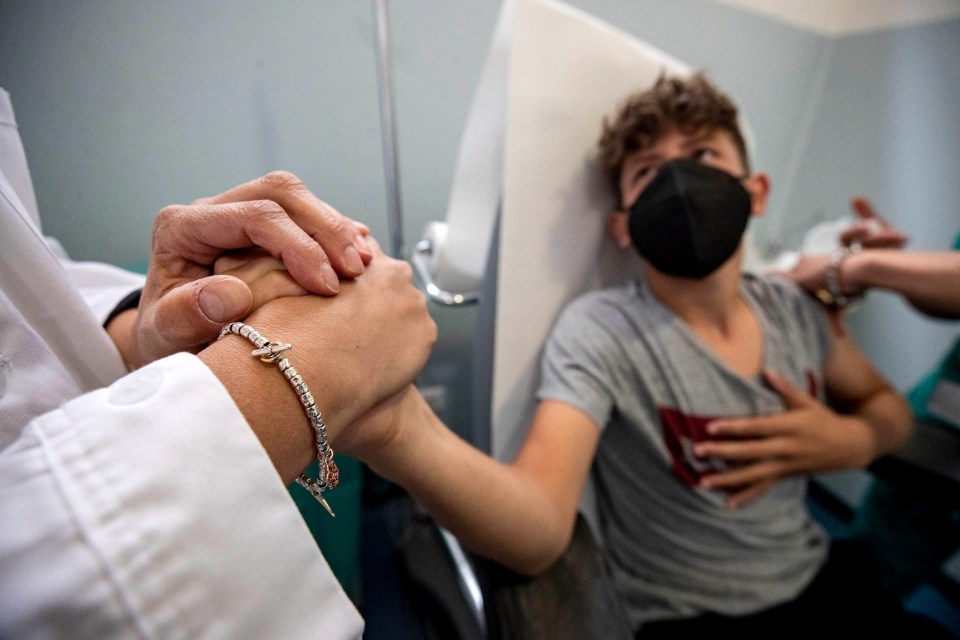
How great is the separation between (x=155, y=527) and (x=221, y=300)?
0.14 m

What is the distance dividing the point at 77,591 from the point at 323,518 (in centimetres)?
22

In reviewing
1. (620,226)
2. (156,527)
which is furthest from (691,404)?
(156,527)

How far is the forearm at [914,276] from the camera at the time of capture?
2.31 ft

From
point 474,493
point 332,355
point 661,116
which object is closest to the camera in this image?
point 332,355

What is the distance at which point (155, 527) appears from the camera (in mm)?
180

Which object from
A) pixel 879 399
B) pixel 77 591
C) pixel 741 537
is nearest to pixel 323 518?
pixel 77 591

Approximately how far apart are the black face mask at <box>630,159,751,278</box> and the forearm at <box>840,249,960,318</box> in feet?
1.13

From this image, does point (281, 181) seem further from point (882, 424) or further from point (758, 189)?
point (882, 424)

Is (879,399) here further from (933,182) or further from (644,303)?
(933,182)

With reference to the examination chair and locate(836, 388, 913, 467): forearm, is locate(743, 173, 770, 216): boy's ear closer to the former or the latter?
the examination chair

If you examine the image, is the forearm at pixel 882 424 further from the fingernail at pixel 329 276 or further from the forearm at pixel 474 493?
the fingernail at pixel 329 276

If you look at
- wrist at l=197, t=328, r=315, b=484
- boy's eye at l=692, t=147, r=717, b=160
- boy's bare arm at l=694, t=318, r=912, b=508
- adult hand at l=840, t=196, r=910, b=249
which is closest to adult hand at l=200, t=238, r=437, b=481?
wrist at l=197, t=328, r=315, b=484

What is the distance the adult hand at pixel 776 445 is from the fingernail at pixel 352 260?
0.60 meters

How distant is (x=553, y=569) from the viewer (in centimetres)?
50
